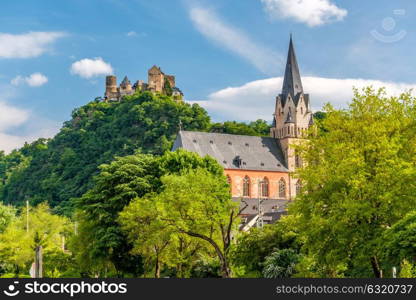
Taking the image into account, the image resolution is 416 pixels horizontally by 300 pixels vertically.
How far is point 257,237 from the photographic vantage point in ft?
154

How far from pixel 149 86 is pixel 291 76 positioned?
61.1m

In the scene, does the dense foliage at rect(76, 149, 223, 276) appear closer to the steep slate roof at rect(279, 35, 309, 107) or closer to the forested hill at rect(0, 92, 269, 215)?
the steep slate roof at rect(279, 35, 309, 107)

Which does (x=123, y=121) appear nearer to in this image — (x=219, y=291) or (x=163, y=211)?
(x=163, y=211)

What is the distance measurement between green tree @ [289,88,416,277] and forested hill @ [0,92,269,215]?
95365mm

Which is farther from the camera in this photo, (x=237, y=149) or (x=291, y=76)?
(x=291, y=76)

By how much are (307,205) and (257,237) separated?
11.6 m

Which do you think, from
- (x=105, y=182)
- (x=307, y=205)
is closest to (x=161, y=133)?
(x=105, y=182)

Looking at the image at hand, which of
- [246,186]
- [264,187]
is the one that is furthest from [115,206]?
[264,187]

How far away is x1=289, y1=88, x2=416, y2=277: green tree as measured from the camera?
3288 centimetres

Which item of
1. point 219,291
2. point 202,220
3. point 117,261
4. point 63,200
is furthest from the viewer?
point 63,200

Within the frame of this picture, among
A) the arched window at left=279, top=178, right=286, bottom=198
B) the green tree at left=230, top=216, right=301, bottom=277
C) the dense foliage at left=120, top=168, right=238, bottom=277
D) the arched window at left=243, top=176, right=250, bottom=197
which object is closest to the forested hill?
the arched window at left=279, top=178, right=286, bottom=198

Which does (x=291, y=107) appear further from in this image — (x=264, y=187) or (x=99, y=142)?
(x=99, y=142)

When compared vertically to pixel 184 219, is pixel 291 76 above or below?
above

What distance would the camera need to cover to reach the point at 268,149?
11944cm
